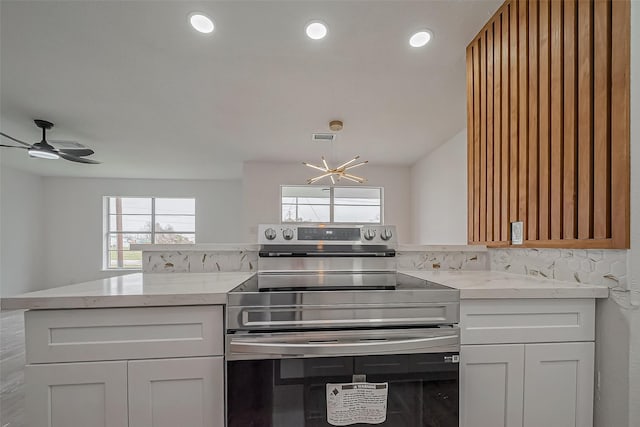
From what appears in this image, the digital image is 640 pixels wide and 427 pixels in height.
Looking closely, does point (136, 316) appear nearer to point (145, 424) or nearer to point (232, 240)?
point (145, 424)

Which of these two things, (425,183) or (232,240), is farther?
(232,240)

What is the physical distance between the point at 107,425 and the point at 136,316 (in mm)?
363

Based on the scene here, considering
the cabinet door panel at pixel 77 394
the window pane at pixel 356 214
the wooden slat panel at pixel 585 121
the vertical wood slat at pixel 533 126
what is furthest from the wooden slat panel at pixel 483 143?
the window pane at pixel 356 214

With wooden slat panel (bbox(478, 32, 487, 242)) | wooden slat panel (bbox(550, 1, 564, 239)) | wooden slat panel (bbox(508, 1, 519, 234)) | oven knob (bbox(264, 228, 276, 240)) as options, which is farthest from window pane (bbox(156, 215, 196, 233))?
wooden slat panel (bbox(550, 1, 564, 239))

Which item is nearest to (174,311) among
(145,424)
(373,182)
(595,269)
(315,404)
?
(145,424)

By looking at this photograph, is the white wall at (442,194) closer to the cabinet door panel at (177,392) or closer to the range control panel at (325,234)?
the range control panel at (325,234)

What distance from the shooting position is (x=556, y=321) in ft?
3.58

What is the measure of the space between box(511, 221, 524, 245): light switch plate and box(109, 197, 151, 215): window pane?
278 inches

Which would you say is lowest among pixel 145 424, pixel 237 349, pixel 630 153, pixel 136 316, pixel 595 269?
pixel 145 424

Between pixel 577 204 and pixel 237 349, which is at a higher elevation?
pixel 577 204

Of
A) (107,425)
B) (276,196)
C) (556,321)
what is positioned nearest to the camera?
(107,425)

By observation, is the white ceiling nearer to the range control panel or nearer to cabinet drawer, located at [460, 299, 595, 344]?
the range control panel

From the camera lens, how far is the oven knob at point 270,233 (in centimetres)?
167

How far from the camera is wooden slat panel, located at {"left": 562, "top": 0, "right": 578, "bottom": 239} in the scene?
3.87ft
